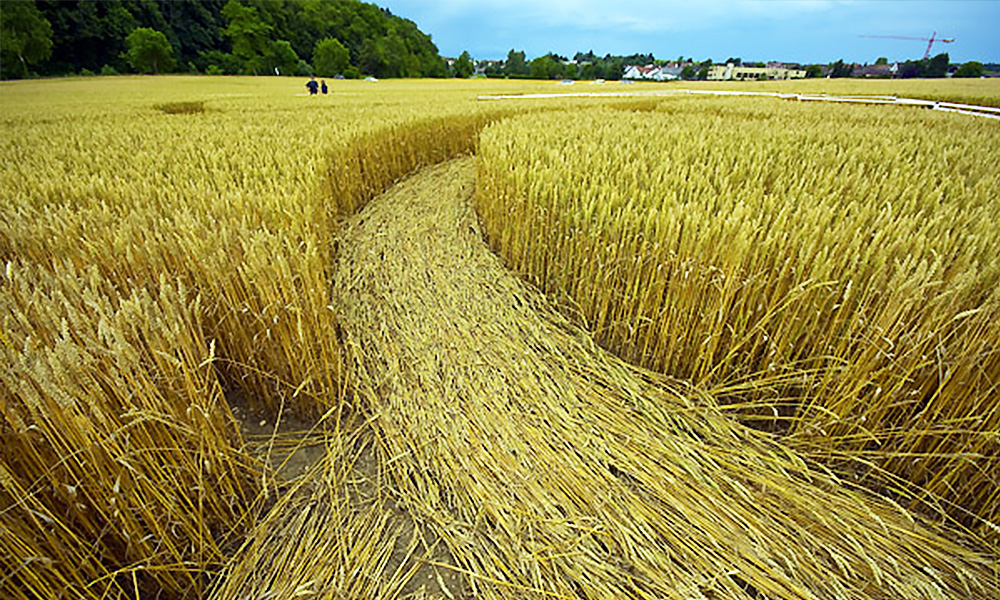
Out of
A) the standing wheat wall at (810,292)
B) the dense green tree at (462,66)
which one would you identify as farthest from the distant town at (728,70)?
the standing wheat wall at (810,292)

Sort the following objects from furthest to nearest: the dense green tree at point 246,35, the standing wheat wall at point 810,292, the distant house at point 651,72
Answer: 1. the distant house at point 651,72
2. the dense green tree at point 246,35
3. the standing wheat wall at point 810,292

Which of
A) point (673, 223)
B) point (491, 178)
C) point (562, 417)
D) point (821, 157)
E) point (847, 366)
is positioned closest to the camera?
point (847, 366)

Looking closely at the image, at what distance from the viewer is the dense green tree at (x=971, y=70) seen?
32747mm

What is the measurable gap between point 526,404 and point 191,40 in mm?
58588

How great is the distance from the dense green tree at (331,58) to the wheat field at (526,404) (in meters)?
44.8

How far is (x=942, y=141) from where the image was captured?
11.7 ft

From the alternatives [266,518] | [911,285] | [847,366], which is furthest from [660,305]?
[266,518]

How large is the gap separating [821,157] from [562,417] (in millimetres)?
2875

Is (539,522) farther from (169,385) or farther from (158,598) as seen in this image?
(169,385)

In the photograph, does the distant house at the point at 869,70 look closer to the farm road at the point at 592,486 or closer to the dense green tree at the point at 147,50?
the farm road at the point at 592,486

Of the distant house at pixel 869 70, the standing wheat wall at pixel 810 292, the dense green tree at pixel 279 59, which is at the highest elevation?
the distant house at pixel 869 70

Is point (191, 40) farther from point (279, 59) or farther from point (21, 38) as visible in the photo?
point (21, 38)

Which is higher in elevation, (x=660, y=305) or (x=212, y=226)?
(x=212, y=226)

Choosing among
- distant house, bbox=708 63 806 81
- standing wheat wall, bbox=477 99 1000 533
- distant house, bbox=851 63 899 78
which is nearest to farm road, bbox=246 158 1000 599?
standing wheat wall, bbox=477 99 1000 533
